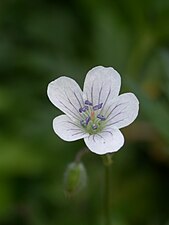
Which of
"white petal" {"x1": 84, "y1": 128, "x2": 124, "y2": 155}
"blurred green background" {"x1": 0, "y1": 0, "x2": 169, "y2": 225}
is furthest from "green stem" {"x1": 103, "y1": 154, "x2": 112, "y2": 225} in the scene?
"blurred green background" {"x1": 0, "y1": 0, "x2": 169, "y2": 225}

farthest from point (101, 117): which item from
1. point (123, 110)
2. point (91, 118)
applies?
point (123, 110)

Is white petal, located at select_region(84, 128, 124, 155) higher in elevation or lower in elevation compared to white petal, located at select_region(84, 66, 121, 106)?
lower

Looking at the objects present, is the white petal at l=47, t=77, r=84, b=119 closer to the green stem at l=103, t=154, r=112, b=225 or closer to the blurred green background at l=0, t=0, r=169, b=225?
the green stem at l=103, t=154, r=112, b=225

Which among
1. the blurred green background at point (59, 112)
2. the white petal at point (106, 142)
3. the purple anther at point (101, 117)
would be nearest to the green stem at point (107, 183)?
the white petal at point (106, 142)

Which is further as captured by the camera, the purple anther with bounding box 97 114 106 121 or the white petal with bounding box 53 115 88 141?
the purple anther with bounding box 97 114 106 121

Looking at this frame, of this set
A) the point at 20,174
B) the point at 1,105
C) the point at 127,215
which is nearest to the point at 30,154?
the point at 20,174

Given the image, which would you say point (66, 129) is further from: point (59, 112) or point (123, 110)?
point (59, 112)

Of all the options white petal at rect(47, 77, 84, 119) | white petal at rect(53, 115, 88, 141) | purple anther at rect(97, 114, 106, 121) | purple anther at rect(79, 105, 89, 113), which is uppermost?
white petal at rect(47, 77, 84, 119)
